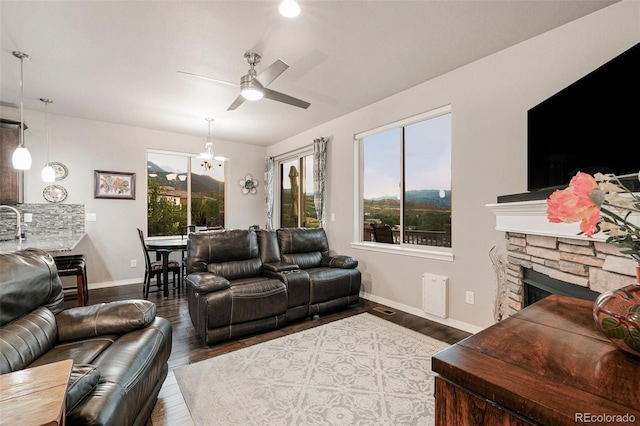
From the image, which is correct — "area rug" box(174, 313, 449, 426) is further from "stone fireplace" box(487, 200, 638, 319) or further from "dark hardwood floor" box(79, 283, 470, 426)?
"stone fireplace" box(487, 200, 638, 319)

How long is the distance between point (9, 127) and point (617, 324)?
21.1 feet

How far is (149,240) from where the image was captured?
557cm

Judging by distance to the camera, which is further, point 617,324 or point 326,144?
point 326,144

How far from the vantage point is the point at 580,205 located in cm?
71

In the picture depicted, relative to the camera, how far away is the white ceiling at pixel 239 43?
226 centimetres

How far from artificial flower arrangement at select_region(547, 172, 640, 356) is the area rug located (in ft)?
4.75

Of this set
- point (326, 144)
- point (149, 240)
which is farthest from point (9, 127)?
point (326, 144)

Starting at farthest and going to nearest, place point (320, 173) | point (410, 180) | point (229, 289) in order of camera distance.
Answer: point (320, 173) → point (410, 180) → point (229, 289)

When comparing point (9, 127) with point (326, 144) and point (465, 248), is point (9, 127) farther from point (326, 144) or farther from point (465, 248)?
point (465, 248)

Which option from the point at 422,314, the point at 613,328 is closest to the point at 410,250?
the point at 422,314

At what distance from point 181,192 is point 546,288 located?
6086 mm

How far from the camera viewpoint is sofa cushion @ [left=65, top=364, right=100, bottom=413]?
3.61 ft

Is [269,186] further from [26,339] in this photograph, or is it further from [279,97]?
[26,339]

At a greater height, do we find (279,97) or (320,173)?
(279,97)
